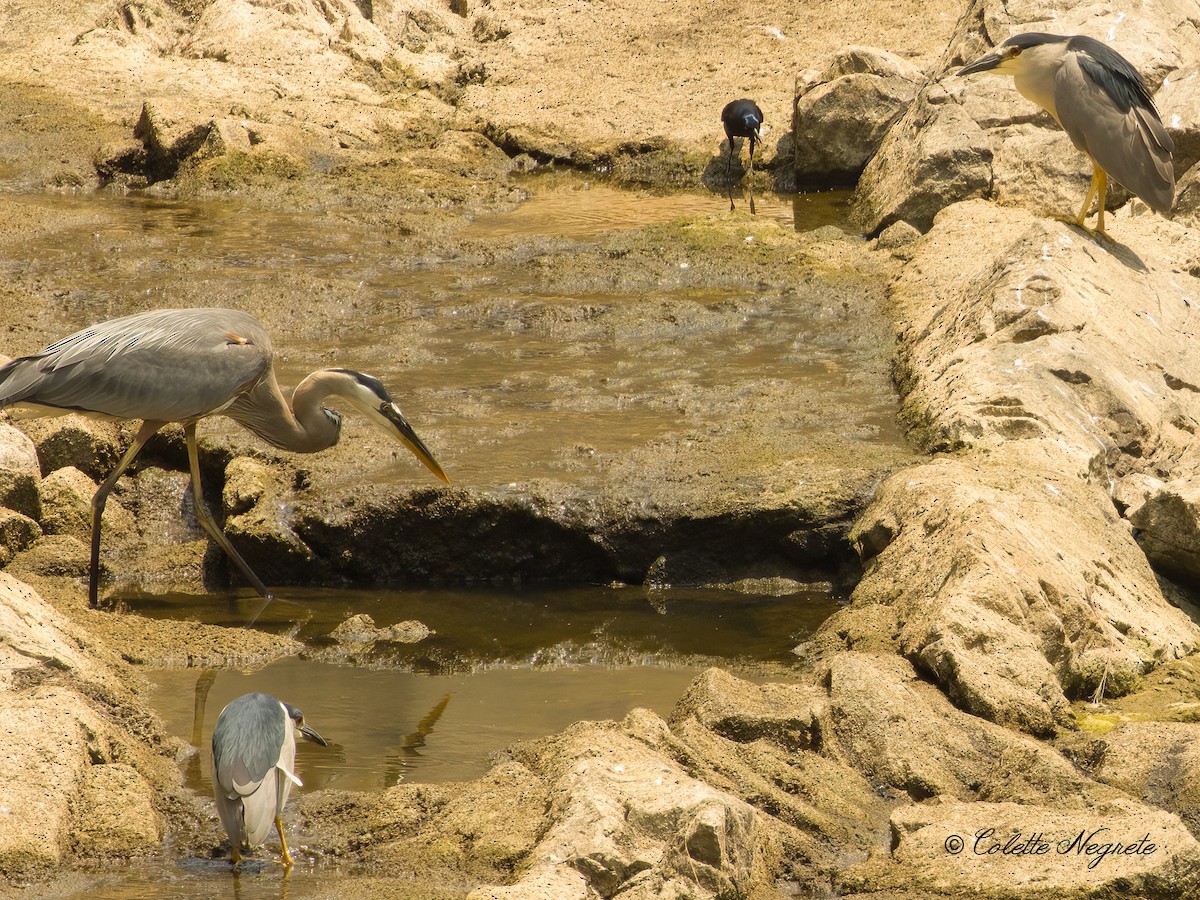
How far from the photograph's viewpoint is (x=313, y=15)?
46.4 feet

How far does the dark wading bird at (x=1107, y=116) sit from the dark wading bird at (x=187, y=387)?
3.98 m

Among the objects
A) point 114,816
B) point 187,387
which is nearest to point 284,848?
point 114,816

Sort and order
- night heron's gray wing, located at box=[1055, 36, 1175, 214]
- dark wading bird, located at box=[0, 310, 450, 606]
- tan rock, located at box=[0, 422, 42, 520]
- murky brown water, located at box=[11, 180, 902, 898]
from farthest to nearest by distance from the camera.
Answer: night heron's gray wing, located at box=[1055, 36, 1175, 214] → tan rock, located at box=[0, 422, 42, 520] → dark wading bird, located at box=[0, 310, 450, 606] → murky brown water, located at box=[11, 180, 902, 898]

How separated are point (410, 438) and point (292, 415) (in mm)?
571

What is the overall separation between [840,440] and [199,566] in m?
2.92

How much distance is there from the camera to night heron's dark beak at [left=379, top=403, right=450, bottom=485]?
19.0 ft

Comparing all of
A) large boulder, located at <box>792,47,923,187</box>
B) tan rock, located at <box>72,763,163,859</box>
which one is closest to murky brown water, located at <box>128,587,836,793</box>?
tan rock, located at <box>72,763,163,859</box>

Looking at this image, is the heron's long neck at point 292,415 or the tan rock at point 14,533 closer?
the tan rock at point 14,533

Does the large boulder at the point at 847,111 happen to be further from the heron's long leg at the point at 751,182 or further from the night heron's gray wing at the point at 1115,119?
the night heron's gray wing at the point at 1115,119

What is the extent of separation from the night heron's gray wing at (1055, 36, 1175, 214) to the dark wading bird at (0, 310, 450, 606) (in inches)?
157

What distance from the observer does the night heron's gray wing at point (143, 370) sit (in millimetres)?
5512

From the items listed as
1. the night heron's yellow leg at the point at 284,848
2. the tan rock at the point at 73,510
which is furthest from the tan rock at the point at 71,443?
the night heron's yellow leg at the point at 284,848

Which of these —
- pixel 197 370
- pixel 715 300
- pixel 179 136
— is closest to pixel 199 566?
pixel 197 370

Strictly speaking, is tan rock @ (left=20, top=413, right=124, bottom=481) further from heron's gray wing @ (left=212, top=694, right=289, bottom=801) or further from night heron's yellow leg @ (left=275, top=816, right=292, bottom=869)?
night heron's yellow leg @ (left=275, top=816, right=292, bottom=869)
